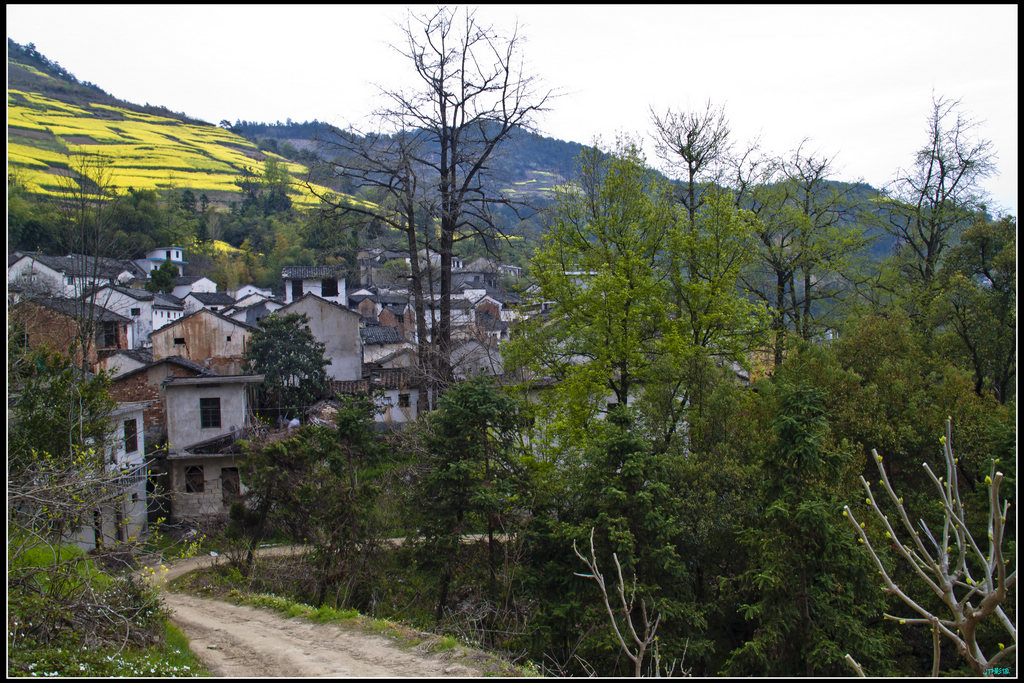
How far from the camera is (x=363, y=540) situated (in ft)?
42.5

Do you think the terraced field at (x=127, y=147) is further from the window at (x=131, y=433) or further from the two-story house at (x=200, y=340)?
the window at (x=131, y=433)

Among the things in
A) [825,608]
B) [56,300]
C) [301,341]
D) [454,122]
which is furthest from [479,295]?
[825,608]

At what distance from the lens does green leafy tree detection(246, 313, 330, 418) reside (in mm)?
26047

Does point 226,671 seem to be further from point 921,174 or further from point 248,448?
point 921,174

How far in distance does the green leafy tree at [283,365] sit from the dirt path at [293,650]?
15610 millimetres

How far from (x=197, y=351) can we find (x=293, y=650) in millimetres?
26678

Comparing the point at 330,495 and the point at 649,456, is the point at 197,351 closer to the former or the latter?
the point at 330,495

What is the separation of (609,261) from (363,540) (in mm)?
8421

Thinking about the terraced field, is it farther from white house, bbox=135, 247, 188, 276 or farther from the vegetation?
the vegetation

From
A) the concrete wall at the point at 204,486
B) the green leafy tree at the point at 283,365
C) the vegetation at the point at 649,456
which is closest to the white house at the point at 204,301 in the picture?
the green leafy tree at the point at 283,365

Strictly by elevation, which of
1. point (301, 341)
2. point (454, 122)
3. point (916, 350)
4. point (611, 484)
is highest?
point (454, 122)

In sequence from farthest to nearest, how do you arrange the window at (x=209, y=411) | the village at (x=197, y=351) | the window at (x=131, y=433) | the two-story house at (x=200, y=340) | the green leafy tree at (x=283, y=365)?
the two-story house at (x=200, y=340), the green leafy tree at (x=283, y=365), the window at (x=209, y=411), the window at (x=131, y=433), the village at (x=197, y=351)

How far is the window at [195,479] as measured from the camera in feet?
68.4

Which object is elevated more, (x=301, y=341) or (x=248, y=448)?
(x=301, y=341)
